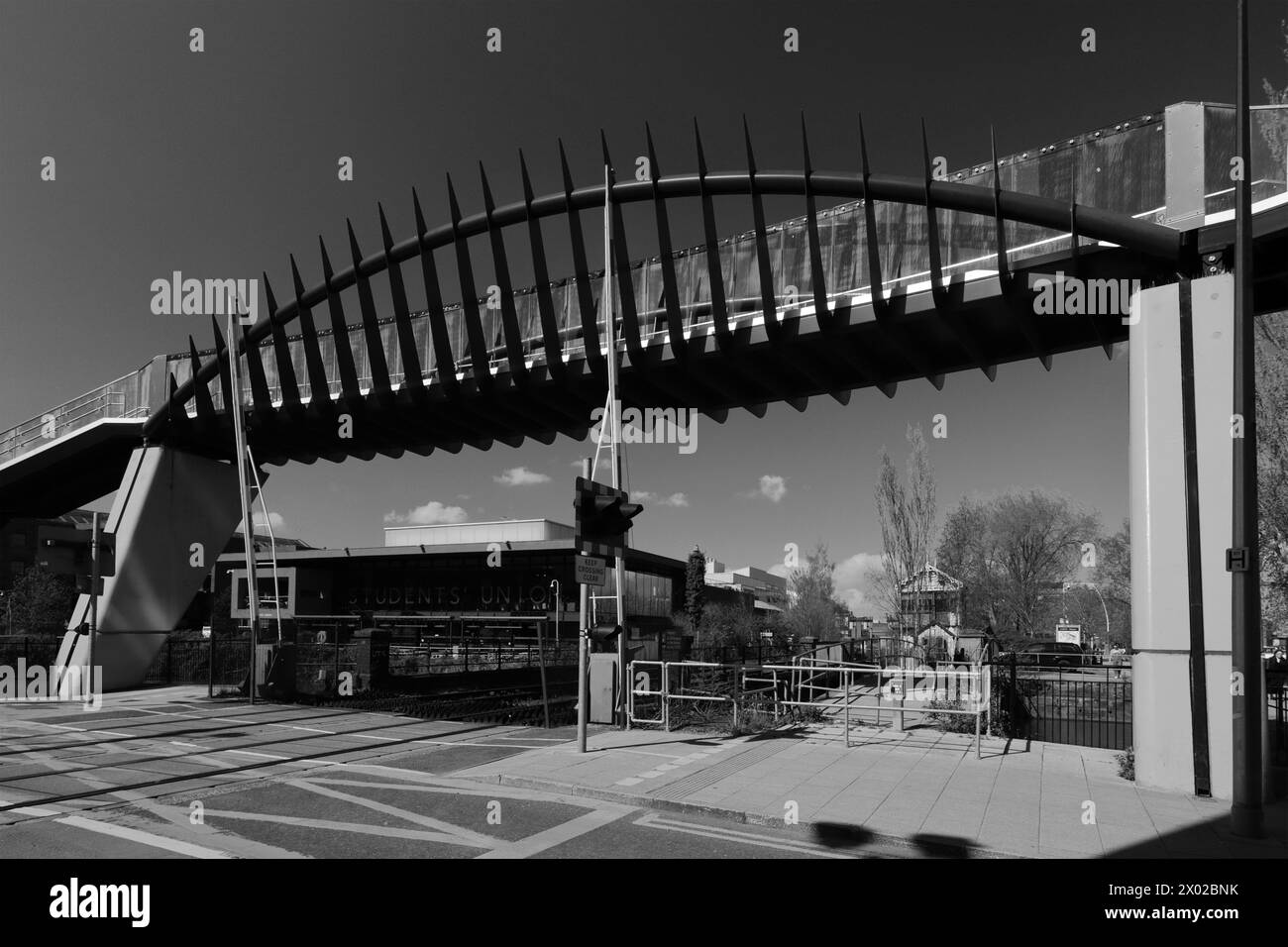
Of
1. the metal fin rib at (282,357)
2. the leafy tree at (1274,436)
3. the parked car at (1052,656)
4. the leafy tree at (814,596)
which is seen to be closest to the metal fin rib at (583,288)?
the metal fin rib at (282,357)

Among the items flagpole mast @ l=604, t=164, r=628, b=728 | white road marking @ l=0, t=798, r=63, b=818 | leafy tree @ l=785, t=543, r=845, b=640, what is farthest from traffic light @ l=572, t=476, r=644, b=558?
leafy tree @ l=785, t=543, r=845, b=640

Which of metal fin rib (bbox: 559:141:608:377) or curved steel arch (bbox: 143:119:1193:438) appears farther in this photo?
metal fin rib (bbox: 559:141:608:377)

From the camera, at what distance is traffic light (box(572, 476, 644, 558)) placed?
42.4ft

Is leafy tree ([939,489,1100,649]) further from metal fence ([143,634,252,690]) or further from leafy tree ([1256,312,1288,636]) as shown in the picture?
metal fence ([143,634,252,690])

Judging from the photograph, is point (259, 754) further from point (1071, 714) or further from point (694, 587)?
point (694, 587)

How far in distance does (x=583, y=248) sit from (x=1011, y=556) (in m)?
33.3

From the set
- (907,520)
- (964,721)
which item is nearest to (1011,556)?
(907,520)

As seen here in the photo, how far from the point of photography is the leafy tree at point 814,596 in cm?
6362

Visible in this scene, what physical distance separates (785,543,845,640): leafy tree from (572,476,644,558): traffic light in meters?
51.3

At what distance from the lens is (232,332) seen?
2386 centimetres

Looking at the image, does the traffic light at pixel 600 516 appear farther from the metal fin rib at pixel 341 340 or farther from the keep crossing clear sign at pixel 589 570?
the metal fin rib at pixel 341 340

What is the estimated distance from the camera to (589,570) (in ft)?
42.8

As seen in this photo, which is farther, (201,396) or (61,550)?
(201,396)
